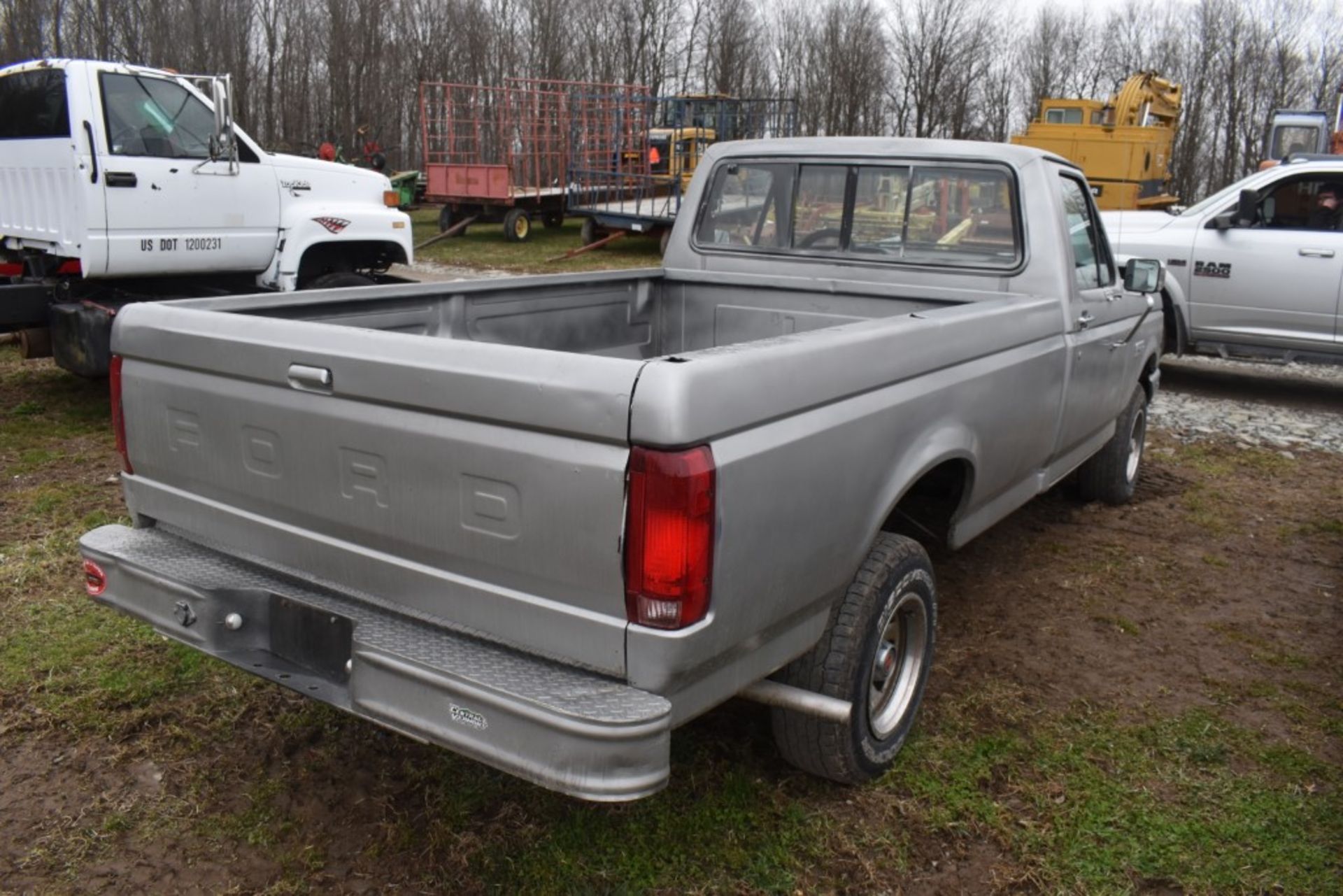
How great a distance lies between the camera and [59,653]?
3932 mm

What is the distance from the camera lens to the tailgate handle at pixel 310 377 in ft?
8.67

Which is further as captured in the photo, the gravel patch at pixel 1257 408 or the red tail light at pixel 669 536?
the gravel patch at pixel 1257 408

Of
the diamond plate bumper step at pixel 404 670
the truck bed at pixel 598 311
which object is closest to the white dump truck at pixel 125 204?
the truck bed at pixel 598 311

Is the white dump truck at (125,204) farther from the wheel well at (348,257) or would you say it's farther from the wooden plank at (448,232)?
the wooden plank at (448,232)

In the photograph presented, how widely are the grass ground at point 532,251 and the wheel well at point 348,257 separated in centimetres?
587

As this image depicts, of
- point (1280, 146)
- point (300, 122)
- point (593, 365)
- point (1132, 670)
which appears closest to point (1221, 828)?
point (1132, 670)

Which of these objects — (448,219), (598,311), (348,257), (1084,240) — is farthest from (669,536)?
(448,219)

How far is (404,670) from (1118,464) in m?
4.58

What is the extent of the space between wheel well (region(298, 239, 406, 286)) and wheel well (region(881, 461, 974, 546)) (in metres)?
5.97

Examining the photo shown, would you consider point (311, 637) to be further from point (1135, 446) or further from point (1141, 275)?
point (1135, 446)

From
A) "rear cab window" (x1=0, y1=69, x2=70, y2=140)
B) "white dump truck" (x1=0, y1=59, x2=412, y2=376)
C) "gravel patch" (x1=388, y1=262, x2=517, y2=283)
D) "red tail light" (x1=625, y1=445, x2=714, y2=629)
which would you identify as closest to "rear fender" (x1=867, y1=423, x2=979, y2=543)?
"red tail light" (x1=625, y1=445, x2=714, y2=629)

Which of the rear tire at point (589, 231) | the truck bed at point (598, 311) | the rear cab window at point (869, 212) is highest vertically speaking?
the rear cab window at point (869, 212)

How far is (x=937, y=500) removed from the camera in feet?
12.3

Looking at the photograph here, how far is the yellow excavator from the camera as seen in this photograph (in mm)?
19000
